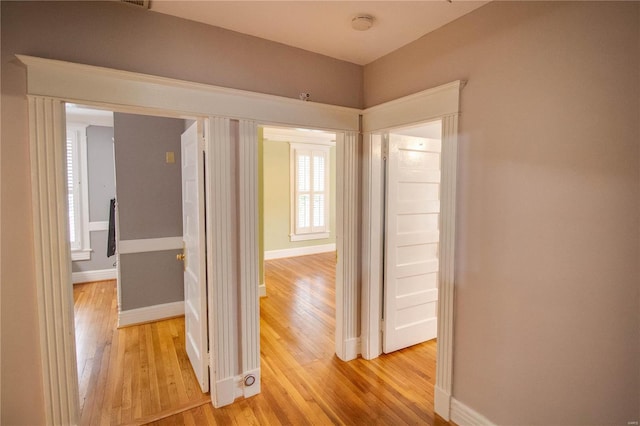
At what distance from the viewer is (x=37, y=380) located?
1754 millimetres

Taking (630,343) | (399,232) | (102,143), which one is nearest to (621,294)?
(630,343)

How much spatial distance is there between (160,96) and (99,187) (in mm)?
4269

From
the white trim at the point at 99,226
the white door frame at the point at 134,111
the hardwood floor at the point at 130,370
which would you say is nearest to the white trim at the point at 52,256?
the white door frame at the point at 134,111

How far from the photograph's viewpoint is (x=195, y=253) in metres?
2.41

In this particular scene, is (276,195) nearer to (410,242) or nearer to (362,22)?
(410,242)

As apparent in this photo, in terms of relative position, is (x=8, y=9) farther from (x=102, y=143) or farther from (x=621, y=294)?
(x=102, y=143)

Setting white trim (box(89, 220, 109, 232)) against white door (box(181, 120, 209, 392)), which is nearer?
white door (box(181, 120, 209, 392))

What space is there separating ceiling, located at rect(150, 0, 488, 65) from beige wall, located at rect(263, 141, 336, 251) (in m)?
4.35

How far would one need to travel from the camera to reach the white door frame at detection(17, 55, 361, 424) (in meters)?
1.69

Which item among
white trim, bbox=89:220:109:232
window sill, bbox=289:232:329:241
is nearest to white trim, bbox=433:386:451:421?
window sill, bbox=289:232:329:241

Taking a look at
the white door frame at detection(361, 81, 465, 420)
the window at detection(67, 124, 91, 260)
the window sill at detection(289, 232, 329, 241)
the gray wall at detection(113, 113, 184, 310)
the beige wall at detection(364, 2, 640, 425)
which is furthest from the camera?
the window sill at detection(289, 232, 329, 241)

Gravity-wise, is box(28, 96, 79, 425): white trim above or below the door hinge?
below

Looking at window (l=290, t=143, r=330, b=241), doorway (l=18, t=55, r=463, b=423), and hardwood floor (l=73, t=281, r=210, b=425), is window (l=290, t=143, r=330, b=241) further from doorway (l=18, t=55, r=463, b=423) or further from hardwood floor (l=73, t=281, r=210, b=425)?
doorway (l=18, t=55, r=463, b=423)

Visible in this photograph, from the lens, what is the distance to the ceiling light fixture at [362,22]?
6.46 feet
